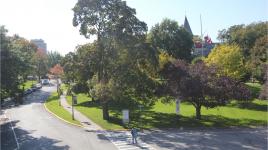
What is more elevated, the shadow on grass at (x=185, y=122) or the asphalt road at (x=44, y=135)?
the shadow on grass at (x=185, y=122)

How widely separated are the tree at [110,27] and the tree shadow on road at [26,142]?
9.09 meters

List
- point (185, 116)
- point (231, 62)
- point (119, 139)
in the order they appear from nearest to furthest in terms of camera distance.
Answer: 1. point (119, 139)
2. point (185, 116)
3. point (231, 62)

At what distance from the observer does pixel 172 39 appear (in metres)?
96.1

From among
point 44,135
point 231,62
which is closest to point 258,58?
point 231,62

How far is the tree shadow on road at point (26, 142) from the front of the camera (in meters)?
35.3

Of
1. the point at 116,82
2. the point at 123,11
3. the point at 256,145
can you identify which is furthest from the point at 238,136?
the point at 123,11

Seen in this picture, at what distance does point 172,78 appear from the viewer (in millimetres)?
46250

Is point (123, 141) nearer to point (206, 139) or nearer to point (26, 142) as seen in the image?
point (206, 139)

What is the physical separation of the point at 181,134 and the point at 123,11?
14884mm

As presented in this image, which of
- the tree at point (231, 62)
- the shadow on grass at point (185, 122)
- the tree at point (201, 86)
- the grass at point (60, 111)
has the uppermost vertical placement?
the tree at point (231, 62)

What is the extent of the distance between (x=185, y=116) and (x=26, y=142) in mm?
19167

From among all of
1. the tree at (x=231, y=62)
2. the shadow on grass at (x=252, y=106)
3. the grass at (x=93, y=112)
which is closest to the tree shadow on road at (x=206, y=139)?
the grass at (x=93, y=112)

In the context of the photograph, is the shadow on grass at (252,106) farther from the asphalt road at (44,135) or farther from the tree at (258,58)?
the asphalt road at (44,135)

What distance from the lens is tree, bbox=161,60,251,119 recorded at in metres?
44.1
